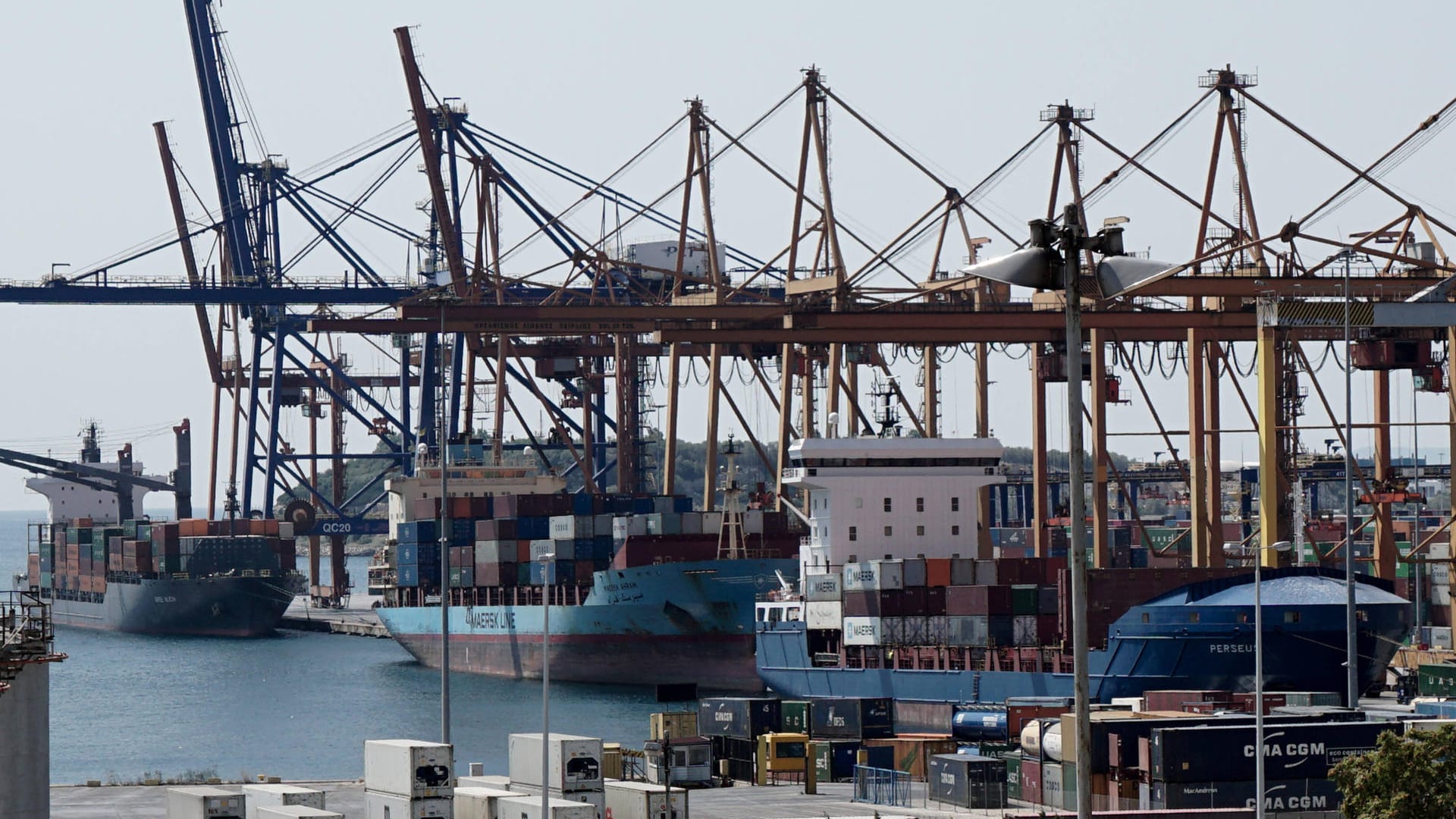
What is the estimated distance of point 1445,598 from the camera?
74.5 meters

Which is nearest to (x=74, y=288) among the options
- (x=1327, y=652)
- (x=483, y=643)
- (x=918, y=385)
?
(x=483, y=643)

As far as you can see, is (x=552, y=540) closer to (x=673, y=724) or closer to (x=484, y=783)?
(x=673, y=724)

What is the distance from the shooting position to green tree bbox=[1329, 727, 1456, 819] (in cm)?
2656

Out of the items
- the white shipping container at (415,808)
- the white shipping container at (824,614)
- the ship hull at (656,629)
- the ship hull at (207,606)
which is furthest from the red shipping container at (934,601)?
the ship hull at (207,606)

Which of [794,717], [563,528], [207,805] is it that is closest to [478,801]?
[207,805]

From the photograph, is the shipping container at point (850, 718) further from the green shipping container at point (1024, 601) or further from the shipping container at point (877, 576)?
the shipping container at point (877, 576)

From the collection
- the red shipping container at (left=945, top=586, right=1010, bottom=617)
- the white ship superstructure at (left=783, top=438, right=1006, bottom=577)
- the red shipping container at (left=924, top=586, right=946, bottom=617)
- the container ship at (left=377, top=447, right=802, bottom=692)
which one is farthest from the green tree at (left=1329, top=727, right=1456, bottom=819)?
the container ship at (left=377, top=447, right=802, bottom=692)

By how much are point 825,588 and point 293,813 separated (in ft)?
92.4

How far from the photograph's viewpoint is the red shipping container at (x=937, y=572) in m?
55.2

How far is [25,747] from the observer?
27453 mm

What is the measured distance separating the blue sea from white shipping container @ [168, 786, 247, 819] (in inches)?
618

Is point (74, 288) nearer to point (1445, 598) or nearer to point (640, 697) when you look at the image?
point (640, 697)

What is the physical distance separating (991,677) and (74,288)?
61.5 m

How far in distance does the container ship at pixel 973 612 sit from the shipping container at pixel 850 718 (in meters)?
4.97
